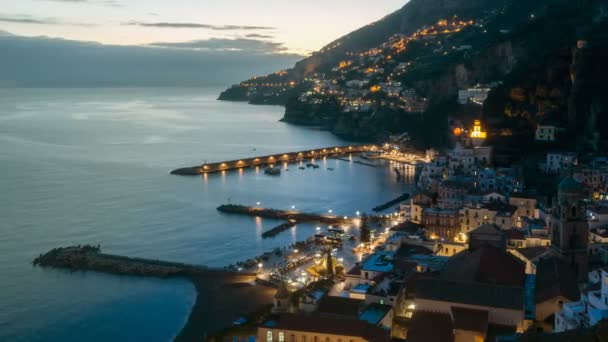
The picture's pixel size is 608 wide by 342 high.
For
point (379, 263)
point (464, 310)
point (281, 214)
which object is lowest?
point (281, 214)

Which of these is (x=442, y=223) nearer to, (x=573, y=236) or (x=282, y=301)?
(x=573, y=236)

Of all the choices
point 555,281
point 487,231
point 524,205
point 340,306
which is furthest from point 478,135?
point 340,306

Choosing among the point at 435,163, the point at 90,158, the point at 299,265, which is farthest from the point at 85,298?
the point at 90,158

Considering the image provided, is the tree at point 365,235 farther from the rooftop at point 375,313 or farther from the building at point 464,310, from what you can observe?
the building at point 464,310

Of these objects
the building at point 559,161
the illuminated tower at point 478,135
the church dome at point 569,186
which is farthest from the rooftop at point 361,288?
the illuminated tower at point 478,135

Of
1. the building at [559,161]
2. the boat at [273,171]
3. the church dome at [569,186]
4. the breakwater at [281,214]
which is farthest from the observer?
the boat at [273,171]

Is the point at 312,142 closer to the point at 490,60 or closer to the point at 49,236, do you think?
the point at 490,60
